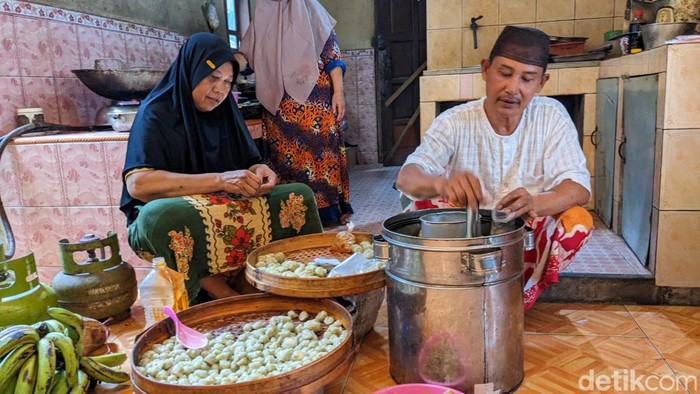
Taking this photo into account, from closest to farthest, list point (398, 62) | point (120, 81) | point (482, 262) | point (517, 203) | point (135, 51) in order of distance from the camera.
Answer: point (482, 262) < point (517, 203) < point (120, 81) < point (135, 51) < point (398, 62)

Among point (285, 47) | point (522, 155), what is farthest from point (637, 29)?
point (285, 47)

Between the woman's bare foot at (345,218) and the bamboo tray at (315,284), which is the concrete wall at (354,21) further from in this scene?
the bamboo tray at (315,284)

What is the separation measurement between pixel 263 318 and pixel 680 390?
3.71 feet

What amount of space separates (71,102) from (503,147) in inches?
84.4

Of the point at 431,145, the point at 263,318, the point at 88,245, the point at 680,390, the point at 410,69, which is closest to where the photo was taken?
the point at 680,390

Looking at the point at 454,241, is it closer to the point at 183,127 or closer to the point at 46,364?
the point at 46,364

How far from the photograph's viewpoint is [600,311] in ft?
6.21

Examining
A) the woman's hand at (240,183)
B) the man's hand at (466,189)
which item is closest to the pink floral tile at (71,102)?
the woman's hand at (240,183)

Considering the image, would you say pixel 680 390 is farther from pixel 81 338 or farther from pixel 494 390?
pixel 81 338

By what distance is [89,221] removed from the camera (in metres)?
2.31

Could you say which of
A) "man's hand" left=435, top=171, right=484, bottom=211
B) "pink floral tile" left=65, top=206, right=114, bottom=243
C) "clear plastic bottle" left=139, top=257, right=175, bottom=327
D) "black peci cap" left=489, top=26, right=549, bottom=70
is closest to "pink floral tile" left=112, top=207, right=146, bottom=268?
"pink floral tile" left=65, top=206, right=114, bottom=243

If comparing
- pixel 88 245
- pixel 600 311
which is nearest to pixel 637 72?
pixel 600 311

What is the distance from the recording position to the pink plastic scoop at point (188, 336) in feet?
4.29

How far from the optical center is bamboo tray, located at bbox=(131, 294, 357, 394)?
108cm
